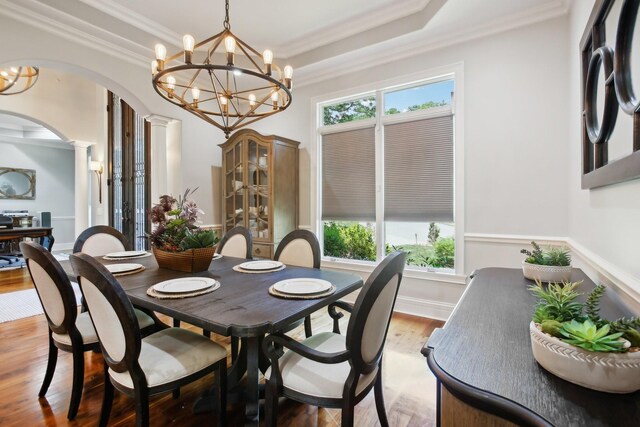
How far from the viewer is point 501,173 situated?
2.79 metres

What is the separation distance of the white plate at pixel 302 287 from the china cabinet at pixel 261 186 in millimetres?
1995

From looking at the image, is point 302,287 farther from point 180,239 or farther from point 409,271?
point 409,271

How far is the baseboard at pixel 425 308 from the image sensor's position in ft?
10.2

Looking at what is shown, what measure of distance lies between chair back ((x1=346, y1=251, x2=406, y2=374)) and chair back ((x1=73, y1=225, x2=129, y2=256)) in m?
2.52

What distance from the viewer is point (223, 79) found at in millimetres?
4301

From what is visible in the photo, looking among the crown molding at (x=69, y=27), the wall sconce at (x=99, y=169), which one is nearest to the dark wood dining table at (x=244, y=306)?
the crown molding at (x=69, y=27)

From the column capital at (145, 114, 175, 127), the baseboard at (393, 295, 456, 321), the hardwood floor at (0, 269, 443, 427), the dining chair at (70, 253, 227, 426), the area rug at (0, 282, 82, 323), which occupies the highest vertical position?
the column capital at (145, 114, 175, 127)

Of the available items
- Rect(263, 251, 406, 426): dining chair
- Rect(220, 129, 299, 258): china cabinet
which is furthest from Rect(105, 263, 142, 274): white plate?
Rect(220, 129, 299, 258): china cabinet

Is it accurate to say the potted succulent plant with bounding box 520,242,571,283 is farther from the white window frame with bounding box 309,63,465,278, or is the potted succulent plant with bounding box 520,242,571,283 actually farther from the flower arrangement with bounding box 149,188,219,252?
the flower arrangement with bounding box 149,188,219,252

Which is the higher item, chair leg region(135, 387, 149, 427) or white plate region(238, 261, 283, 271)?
white plate region(238, 261, 283, 271)

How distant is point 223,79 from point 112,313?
12.5ft

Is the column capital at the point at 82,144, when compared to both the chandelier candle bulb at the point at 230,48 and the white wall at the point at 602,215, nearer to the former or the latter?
Result: the chandelier candle bulb at the point at 230,48

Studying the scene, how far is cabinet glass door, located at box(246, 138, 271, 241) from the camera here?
376 centimetres

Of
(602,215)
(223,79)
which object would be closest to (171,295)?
(602,215)
